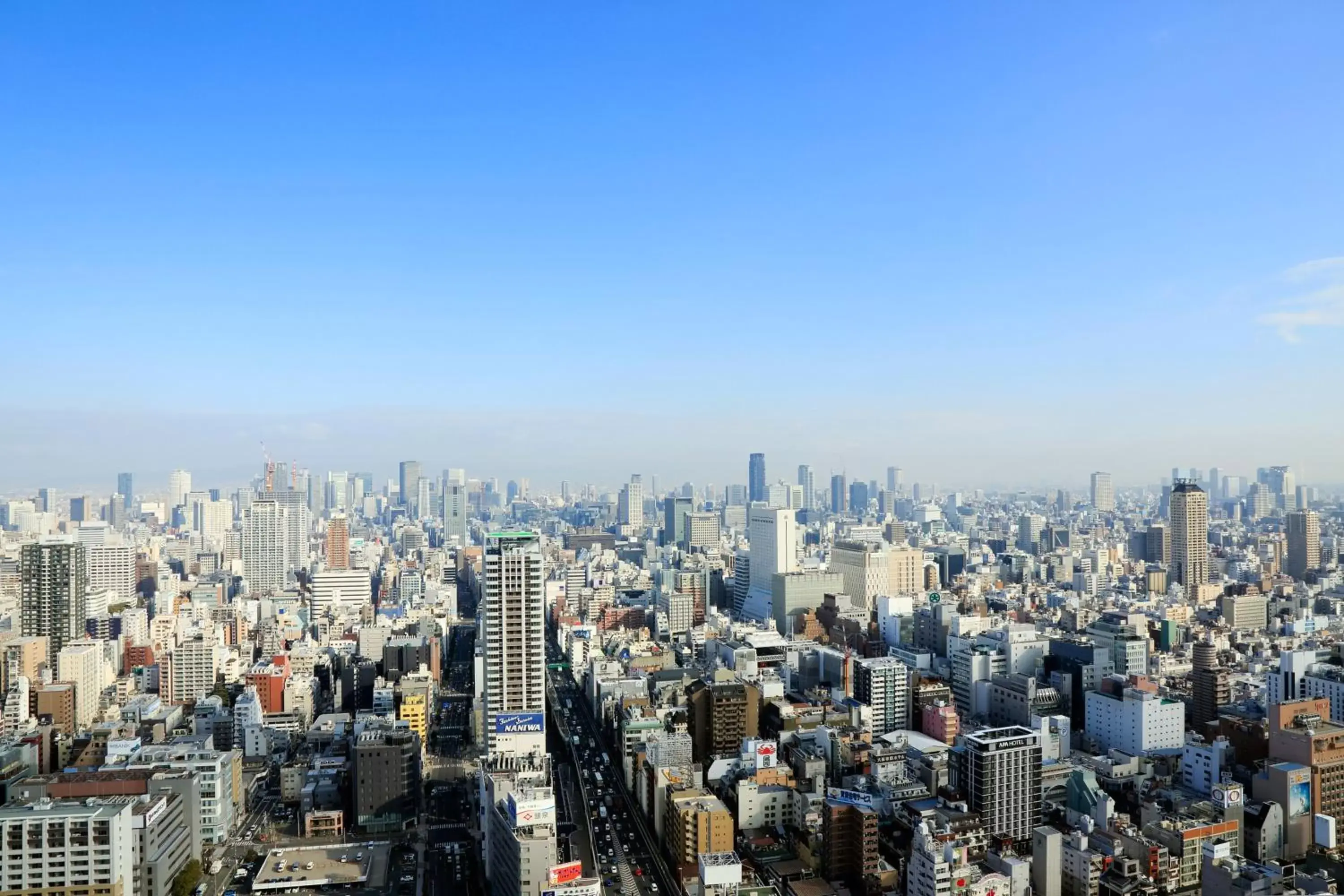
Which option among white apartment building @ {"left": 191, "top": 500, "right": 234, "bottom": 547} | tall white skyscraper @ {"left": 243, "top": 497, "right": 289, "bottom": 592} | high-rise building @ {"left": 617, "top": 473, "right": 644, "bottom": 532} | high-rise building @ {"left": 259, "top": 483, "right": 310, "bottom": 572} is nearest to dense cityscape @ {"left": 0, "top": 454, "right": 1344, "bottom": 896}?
tall white skyscraper @ {"left": 243, "top": 497, "right": 289, "bottom": 592}

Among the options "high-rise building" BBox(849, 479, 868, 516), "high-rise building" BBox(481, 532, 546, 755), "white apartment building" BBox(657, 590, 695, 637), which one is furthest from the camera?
"high-rise building" BBox(849, 479, 868, 516)

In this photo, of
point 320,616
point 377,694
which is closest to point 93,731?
point 377,694

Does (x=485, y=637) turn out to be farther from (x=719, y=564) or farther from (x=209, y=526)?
(x=209, y=526)

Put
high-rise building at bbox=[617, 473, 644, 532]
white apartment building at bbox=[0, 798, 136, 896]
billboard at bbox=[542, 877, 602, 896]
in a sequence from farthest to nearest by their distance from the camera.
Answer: high-rise building at bbox=[617, 473, 644, 532] → white apartment building at bbox=[0, 798, 136, 896] → billboard at bbox=[542, 877, 602, 896]

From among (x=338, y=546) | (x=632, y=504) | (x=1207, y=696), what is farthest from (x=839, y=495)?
Result: (x=1207, y=696)

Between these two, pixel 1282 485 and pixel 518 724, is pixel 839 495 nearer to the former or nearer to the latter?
pixel 1282 485

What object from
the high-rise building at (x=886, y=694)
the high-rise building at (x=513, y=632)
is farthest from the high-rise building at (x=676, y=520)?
the high-rise building at (x=513, y=632)

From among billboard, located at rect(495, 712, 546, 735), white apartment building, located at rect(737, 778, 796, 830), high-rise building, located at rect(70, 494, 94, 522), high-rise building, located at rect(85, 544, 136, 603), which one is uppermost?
high-rise building, located at rect(70, 494, 94, 522)

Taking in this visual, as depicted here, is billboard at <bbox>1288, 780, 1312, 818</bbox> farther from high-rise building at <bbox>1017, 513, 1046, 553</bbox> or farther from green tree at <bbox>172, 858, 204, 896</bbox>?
high-rise building at <bbox>1017, 513, 1046, 553</bbox>
